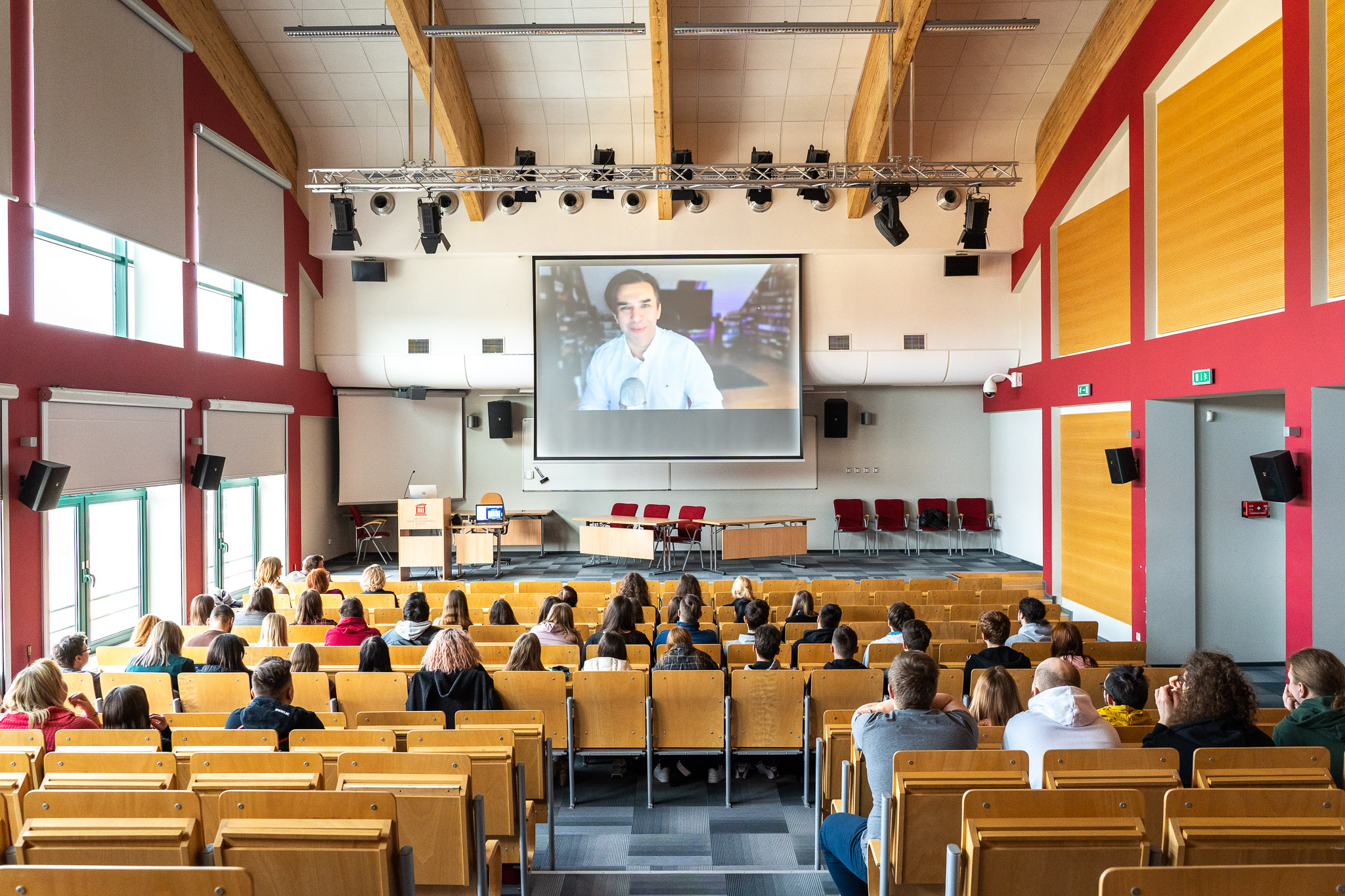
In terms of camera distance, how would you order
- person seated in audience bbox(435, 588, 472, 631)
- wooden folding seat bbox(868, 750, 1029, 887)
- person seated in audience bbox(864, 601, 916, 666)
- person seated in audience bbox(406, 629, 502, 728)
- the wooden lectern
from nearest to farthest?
wooden folding seat bbox(868, 750, 1029, 887) < person seated in audience bbox(406, 629, 502, 728) < person seated in audience bbox(864, 601, 916, 666) < person seated in audience bbox(435, 588, 472, 631) < the wooden lectern

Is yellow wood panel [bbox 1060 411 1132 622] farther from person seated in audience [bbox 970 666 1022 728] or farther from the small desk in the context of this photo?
person seated in audience [bbox 970 666 1022 728]

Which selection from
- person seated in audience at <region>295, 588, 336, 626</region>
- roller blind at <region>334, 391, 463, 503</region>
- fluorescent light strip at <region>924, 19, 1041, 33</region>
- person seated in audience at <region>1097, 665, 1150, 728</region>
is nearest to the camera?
person seated in audience at <region>1097, 665, 1150, 728</region>

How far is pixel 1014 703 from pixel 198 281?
10391mm

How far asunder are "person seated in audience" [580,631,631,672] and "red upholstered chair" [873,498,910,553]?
10.5m

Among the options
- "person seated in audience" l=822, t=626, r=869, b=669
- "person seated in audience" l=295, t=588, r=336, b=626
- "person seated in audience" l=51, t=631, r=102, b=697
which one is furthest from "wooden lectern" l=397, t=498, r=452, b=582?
"person seated in audience" l=822, t=626, r=869, b=669

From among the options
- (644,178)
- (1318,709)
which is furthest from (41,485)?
(1318,709)

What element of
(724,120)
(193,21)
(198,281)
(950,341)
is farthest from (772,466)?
(193,21)

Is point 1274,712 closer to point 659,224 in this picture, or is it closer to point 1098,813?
point 1098,813

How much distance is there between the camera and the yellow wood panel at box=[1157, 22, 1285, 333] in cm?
693

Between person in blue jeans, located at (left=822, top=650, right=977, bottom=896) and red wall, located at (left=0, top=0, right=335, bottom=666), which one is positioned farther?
red wall, located at (left=0, top=0, right=335, bottom=666)

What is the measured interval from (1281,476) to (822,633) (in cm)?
389

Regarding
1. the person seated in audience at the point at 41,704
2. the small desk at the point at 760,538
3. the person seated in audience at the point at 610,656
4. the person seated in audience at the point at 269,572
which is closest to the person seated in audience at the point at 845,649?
the person seated in audience at the point at 610,656

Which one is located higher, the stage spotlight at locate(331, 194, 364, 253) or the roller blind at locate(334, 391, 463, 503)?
the stage spotlight at locate(331, 194, 364, 253)

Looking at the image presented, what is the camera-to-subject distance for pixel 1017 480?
13.9m
